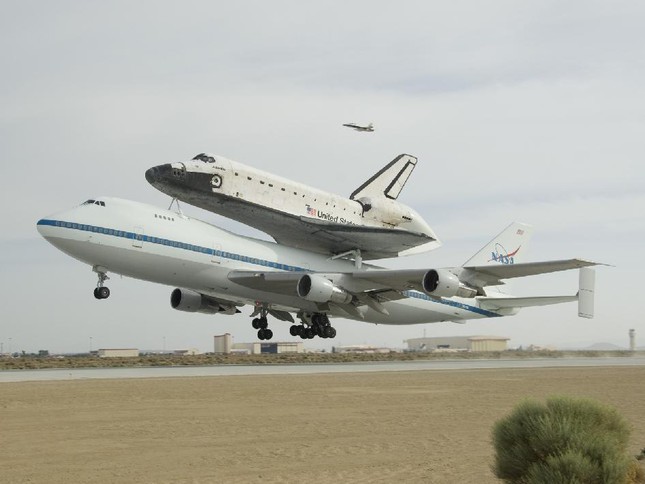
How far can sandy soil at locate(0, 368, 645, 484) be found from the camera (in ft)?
67.6

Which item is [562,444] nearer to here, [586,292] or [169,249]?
Result: [169,249]

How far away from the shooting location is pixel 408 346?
193 meters

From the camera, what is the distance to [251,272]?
43375 millimetres

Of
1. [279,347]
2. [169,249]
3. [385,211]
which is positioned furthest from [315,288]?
[279,347]

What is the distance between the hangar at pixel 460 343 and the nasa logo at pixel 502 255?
86.2 metres

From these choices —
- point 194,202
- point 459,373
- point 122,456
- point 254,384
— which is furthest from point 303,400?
point 459,373

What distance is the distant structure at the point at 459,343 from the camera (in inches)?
5837

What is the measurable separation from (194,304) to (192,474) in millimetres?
30904

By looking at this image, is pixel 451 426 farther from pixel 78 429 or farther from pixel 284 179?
pixel 284 179

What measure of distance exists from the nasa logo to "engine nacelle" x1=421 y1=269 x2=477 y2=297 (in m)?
19.3

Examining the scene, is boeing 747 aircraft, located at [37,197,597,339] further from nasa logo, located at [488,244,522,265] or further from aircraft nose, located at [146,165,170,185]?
nasa logo, located at [488,244,522,265]

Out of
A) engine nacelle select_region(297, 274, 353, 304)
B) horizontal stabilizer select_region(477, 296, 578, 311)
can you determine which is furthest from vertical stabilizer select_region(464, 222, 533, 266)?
engine nacelle select_region(297, 274, 353, 304)

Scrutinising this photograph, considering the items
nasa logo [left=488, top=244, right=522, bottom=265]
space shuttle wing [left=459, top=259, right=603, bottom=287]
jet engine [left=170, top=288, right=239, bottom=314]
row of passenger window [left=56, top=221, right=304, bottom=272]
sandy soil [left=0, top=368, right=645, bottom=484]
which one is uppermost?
nasa logo [left=488, top=244, right=522, bottom=265]

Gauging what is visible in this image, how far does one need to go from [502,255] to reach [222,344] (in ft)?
174
